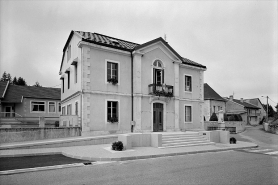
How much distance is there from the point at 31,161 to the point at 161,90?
520 inches

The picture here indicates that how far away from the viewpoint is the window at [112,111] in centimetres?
1805

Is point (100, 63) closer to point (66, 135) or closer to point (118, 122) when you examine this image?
point (118, 122)

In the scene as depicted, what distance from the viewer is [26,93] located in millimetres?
33719

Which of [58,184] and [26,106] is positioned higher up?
[26,106]

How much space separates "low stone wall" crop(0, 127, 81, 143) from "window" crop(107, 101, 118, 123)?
2.67m

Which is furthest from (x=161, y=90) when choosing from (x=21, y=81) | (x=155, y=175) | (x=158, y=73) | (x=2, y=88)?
(x=21, y=81)

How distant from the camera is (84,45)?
17234 mm

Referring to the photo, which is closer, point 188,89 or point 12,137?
point 12,137

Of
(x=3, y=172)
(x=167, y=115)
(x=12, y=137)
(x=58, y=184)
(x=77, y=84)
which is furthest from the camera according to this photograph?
(x=167, y=115)

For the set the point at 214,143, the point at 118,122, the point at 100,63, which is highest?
the point at 100,63

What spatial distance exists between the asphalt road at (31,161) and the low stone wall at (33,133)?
4.46 metres

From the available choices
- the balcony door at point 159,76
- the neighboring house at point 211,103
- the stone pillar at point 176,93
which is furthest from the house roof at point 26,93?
the neighboring house at point 211,103

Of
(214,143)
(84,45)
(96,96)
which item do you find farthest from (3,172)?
(214,143)

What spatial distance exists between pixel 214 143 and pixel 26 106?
27.7 meters
